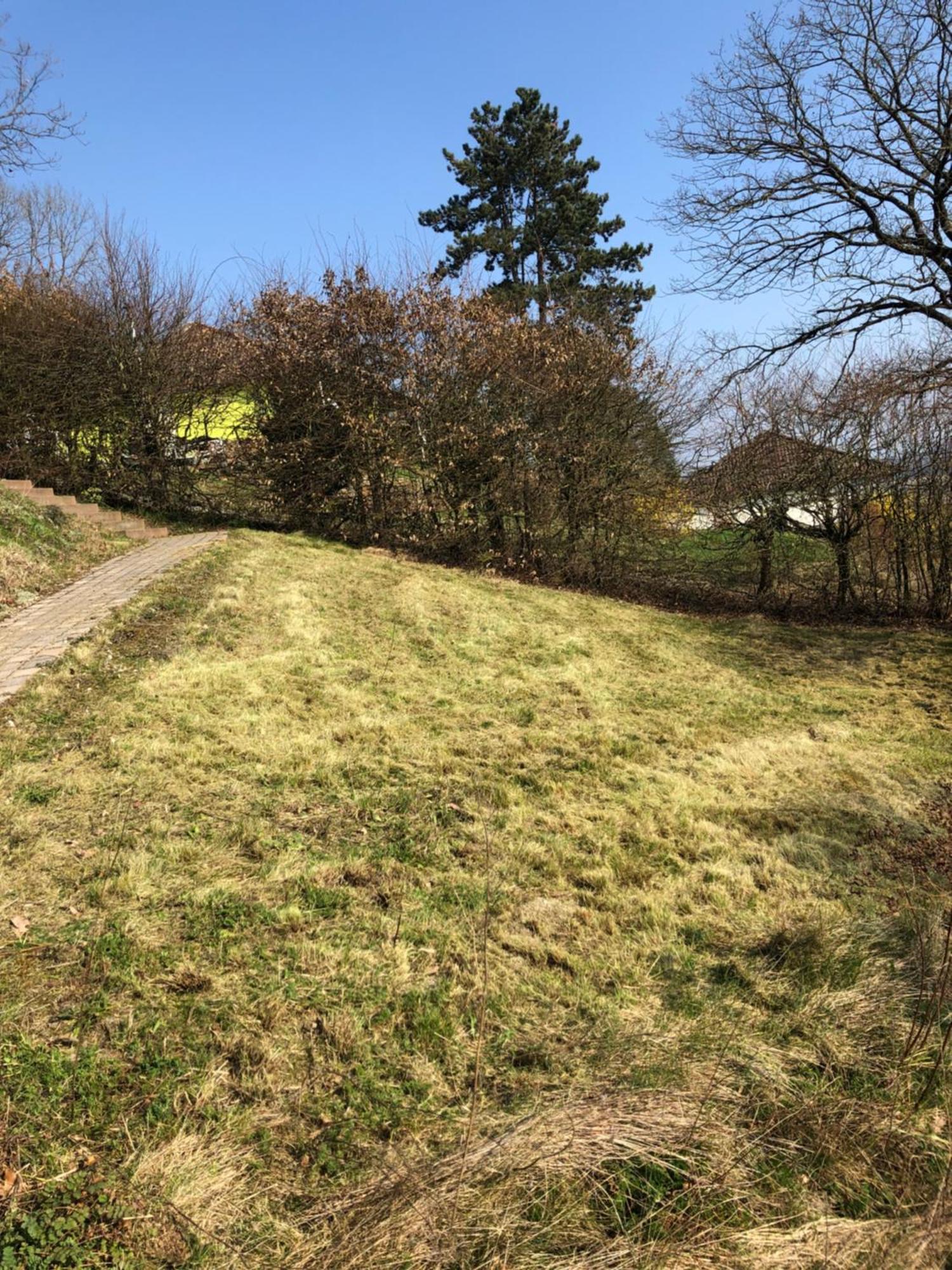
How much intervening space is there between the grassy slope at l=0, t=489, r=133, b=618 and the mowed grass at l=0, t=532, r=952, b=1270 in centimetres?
192

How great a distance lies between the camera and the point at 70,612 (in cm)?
639

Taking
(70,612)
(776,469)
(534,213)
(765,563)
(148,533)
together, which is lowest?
(70,612)

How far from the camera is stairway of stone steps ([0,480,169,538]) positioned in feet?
31.9

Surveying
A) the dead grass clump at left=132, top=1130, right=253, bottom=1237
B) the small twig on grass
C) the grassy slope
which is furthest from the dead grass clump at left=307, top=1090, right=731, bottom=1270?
the grassy slope

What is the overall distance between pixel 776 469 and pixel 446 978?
11.1 m

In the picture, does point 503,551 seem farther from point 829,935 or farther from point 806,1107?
point 806,1107

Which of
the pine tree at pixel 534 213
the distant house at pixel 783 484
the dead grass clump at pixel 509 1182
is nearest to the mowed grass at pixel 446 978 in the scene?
the dead grass clump at pixel 509 1182

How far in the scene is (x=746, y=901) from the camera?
11.8 feet

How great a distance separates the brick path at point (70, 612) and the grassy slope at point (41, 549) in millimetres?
184

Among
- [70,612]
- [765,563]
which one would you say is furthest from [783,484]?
[70,612]

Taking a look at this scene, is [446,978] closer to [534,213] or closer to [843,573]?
[843,573]

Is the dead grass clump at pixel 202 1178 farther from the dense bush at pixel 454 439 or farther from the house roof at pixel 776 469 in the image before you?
the house roof at pixel 776 469

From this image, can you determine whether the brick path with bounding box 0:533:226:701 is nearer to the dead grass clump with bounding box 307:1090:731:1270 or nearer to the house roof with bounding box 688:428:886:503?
the dead grass clump with bounding box 307:1090:731:1270

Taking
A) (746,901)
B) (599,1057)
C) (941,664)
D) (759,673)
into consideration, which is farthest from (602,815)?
(941,664)
